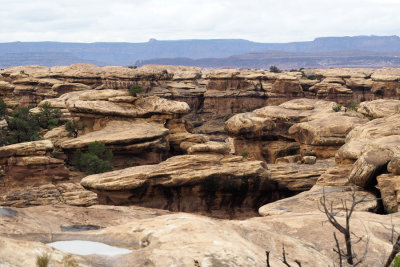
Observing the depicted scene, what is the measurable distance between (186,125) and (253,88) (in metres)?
43.2

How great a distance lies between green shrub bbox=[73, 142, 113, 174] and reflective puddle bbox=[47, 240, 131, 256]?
96.8 ft

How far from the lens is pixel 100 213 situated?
1867 centimetres

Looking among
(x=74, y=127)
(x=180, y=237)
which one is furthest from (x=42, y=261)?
(x=74, y=127)

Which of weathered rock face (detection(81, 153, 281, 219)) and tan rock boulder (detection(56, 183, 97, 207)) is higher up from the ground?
weathered rock face (detection(81, 153, 281, 219))

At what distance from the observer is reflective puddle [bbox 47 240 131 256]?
11.6 meters

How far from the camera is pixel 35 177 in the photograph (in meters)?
38.5

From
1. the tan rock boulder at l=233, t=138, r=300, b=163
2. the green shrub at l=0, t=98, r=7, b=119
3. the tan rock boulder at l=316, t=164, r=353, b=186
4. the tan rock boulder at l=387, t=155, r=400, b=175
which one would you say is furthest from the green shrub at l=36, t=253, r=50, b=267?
the green shrub at l=0, t=98, r=7, b=119

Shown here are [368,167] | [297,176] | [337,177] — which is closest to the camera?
[368,167]

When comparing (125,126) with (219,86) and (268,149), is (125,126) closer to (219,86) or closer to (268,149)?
(268,149)

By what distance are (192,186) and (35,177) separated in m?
12.6

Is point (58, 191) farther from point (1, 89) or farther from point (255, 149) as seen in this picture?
point (1, 89)

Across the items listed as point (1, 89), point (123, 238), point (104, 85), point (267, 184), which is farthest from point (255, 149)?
point (123, 238)

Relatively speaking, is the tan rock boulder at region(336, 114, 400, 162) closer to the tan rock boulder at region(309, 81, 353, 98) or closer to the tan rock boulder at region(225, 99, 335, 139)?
the tan rock boulder at region(225, 99, 335, 139)

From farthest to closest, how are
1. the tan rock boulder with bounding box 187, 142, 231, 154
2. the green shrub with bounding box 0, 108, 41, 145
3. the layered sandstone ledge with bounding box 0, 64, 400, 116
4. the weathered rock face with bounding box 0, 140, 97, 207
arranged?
the layered sandstone ledge with bounding box 0, 64, 400, 116
the green shrub with bounding box 0, 108, 41, 145
the tan rock boulder with bounding box 187, 142, 231, 154
the weathered rock face with bounding box 0, 140, 97, 207
